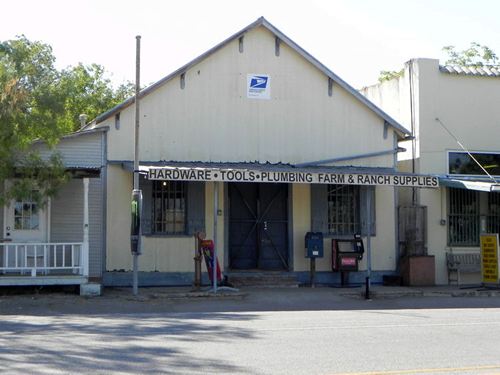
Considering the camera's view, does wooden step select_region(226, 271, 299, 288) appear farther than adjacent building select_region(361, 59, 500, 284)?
No

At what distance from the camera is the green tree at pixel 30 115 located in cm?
1561

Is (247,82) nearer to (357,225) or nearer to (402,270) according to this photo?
(357,225)

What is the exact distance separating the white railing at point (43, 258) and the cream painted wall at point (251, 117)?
2.58 metres

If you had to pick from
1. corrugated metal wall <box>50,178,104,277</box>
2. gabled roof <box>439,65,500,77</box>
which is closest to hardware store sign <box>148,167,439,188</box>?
corrugated metal wall <box>50,178,104,277</box>

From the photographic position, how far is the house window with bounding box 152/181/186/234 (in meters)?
18.8

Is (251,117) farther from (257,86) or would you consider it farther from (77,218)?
(77,218)

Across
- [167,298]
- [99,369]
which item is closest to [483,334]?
[99,369]

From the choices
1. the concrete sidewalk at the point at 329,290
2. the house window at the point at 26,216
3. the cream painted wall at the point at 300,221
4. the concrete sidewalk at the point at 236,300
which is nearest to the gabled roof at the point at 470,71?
the cream painted wall at the point at 300,221

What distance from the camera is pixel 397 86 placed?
22.8 metres

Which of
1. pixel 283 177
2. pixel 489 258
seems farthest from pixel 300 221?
pixel 489 258

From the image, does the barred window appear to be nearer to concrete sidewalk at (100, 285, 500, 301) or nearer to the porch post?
concrete sidewalk at (100, 285, 500, 301)

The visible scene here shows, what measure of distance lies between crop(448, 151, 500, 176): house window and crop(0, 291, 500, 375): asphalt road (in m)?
6.59

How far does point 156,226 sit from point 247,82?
14.3 feet

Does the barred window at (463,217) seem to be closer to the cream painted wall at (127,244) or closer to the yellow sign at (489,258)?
the yellow sign at (489,258)
